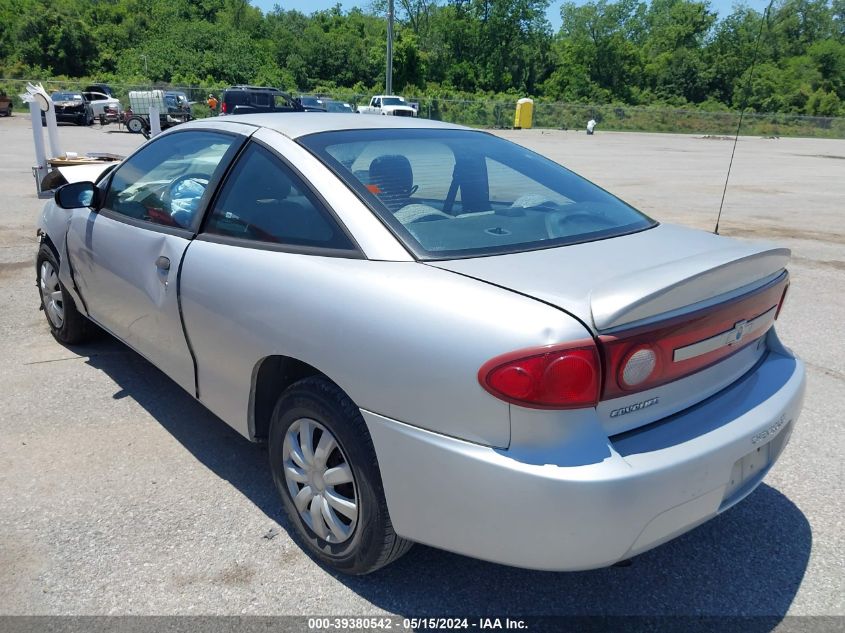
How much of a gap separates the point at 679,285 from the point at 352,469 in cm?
121

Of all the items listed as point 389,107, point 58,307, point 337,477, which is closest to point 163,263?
point 337,477

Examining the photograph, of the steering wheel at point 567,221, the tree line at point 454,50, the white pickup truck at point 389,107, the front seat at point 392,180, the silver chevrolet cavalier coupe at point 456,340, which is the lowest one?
the silver chevrolet cavalier coupe at point 456,340

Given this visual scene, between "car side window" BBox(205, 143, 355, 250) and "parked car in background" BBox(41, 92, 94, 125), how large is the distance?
115 ft

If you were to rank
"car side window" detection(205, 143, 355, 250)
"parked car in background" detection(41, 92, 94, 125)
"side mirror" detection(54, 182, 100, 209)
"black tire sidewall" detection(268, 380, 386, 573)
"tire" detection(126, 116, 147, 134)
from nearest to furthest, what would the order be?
"black tire sidewall" detection(268, 380, 386, 573), "car side window" detection(205, 143, 355, 250), "side mirror" detection(54, 182, 100, 209), "tire" detection(126, 116, 147, 134), "parked car in background" detection(41, 92, 94, 125)

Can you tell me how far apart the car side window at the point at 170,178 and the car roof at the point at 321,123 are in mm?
175

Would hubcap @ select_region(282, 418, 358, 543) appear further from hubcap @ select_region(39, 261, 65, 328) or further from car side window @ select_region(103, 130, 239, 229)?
hubcap @ select_region(39, 261, 65, 328)

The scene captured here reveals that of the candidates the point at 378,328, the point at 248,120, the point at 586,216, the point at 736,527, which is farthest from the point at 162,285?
the point at 736,527

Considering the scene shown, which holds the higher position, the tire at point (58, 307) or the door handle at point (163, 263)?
the door handle at point (163, 263)

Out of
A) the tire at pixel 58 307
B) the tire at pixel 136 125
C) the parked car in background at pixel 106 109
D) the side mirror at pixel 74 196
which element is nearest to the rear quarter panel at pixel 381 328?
the side mirror at pixel 74 196

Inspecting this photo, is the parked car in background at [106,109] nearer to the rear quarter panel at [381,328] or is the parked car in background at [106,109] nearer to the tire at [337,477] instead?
the rear quarter panel at [381,328]

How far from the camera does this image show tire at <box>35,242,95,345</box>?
452 centimetres

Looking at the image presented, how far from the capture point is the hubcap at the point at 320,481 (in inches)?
94.2

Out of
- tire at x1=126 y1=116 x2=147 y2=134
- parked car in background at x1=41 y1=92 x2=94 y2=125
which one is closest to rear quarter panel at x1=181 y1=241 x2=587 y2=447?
tire at x1=126 y1=116 x2=147 y2=134

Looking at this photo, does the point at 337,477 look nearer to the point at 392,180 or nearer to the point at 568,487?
the point at 568,487
